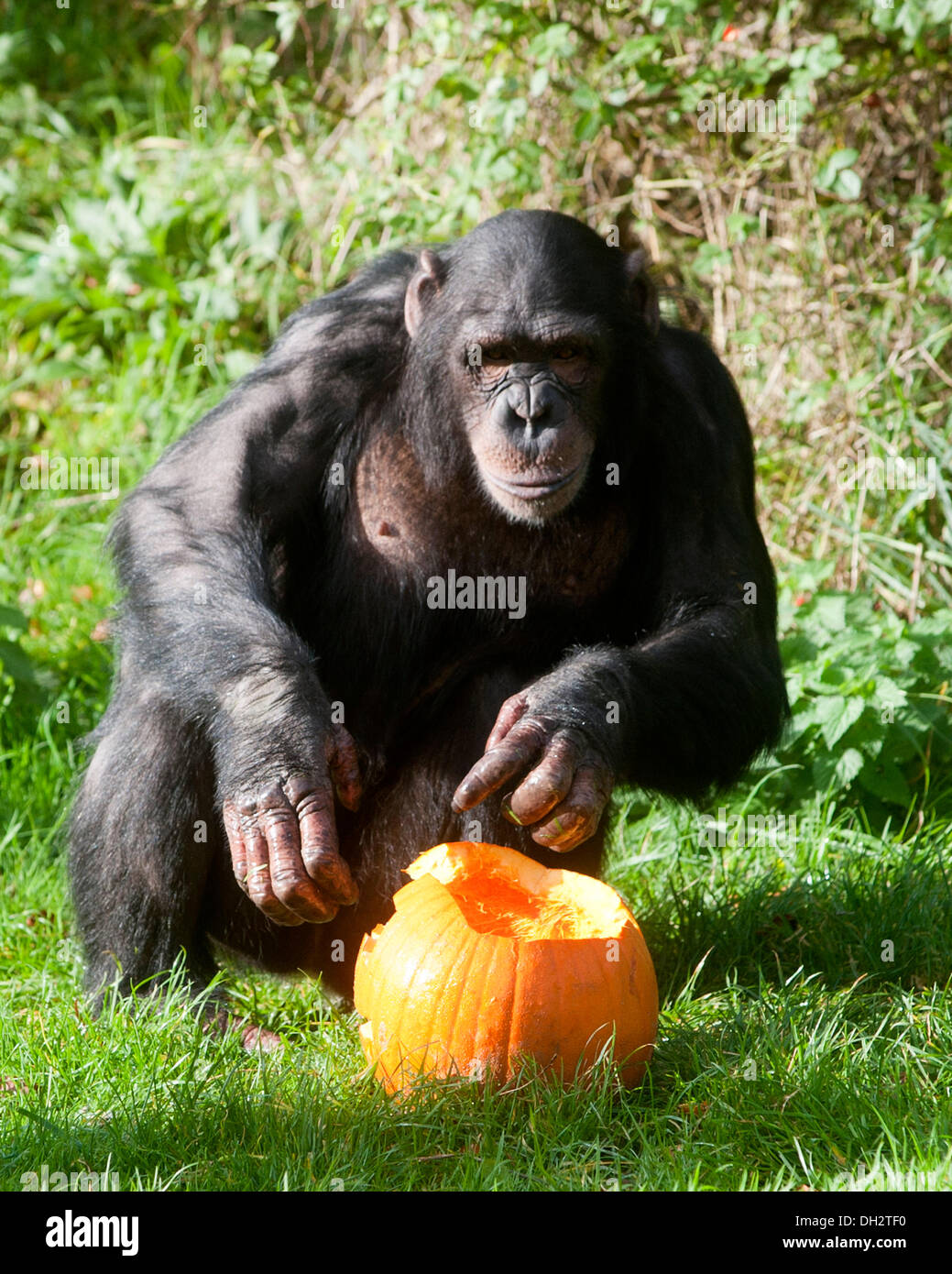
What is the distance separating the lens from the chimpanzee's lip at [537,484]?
482 centimetres

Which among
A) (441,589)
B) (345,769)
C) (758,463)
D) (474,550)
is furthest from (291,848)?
(758,463)

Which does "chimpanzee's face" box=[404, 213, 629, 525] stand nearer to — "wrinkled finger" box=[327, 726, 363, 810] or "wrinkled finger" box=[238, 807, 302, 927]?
"wrinkled finger" box=[327, 726, 363, 810]

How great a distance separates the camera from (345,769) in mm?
4414

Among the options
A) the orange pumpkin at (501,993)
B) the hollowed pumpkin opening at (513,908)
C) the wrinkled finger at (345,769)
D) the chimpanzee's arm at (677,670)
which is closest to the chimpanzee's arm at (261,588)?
the wrinkled finger at (345,769)

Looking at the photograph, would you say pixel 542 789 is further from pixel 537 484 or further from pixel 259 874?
pixel 537 484

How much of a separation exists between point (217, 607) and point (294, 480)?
2.16 ft

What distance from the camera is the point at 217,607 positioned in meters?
4.75

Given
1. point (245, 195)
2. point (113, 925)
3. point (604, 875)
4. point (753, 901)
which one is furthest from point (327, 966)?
point (245, 195)

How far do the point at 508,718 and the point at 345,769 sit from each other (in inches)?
19.6

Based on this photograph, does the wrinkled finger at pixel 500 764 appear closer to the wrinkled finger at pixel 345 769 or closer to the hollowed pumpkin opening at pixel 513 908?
A: the hollowed pumpkin opening at pixel 513 908

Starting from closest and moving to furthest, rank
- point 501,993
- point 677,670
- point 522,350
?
point 501,993, point 677,670, point 522,350

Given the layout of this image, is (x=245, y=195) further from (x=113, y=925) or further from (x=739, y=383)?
(x=113, y=925)

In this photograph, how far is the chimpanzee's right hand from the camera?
13.2 ft

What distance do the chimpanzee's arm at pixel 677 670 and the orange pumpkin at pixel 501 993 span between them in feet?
0.92
